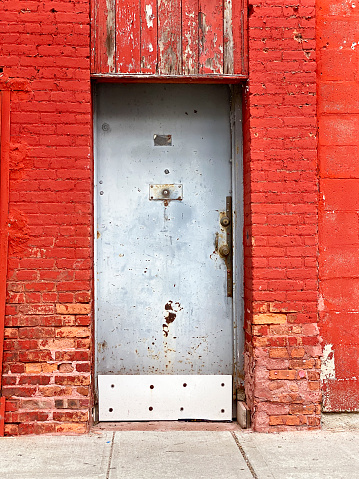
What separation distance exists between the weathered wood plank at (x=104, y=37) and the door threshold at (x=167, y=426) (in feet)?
8.39

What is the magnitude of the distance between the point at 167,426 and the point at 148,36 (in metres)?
2.82

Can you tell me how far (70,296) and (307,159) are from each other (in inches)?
75.5

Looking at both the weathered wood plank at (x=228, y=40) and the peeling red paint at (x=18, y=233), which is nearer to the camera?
the peeling red paint at (x=18, y=233)

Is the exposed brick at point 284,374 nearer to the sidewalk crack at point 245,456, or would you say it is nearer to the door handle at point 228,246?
the sidewalk crack at point 245,456

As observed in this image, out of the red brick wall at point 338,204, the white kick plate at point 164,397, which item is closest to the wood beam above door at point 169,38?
the red brick wall at point 338,204

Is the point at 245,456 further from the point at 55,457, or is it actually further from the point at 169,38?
the point at 169,38

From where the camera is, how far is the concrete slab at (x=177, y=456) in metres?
3.00

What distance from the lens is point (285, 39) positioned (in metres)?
3.70

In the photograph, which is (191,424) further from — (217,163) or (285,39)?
(285,39)

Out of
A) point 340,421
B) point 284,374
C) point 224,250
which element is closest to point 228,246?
point 224,250

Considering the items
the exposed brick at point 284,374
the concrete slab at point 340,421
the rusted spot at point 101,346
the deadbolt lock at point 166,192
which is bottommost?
the concrete slab at point 340,421

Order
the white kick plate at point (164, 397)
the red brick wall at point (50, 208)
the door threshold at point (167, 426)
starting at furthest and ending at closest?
1. the white kick plate at point (164, 397)
2. the door threshold at point (167, 426)
3. the red brick wall at point (50, 208)

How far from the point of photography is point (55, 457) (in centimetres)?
321

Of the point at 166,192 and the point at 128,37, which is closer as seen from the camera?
the point at 128,37
